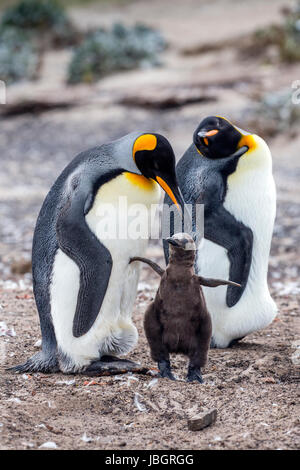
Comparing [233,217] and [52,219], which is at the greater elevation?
[52,219]

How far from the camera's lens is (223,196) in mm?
5016

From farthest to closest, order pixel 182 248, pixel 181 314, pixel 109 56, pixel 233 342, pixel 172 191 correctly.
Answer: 1. pixel 109 56
2. pixel 233 342
3. pixel 172 191
4. pixel 181 314
5. pixel 182 248

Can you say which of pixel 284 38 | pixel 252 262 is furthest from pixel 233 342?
pixel 284 38

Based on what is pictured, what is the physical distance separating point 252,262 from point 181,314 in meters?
1.16

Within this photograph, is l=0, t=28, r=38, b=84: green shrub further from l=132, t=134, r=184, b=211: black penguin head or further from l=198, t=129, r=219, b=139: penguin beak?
l=132, t=134, r=184, b=211: black penguin head

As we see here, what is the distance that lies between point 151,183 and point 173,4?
91.7ft

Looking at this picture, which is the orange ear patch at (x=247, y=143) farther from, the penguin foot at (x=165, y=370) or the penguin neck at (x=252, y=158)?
the penguin foot at (x=165, y=370)

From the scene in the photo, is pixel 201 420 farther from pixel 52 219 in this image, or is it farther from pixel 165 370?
pixel 52 219

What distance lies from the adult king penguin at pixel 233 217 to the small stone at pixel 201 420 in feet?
4.91

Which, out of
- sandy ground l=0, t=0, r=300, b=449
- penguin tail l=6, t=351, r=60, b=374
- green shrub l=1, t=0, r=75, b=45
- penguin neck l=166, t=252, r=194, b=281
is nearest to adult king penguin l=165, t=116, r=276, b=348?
sandy ground l=0, t=0, r=300, b=449

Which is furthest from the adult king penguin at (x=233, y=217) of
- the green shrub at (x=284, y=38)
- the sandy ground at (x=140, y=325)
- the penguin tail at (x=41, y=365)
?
the green shrub at (x=284, y=38)

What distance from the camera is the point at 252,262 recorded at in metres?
5.09

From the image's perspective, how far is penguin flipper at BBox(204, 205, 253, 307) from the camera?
16.4ft

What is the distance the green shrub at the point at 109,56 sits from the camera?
1956 centimetres
